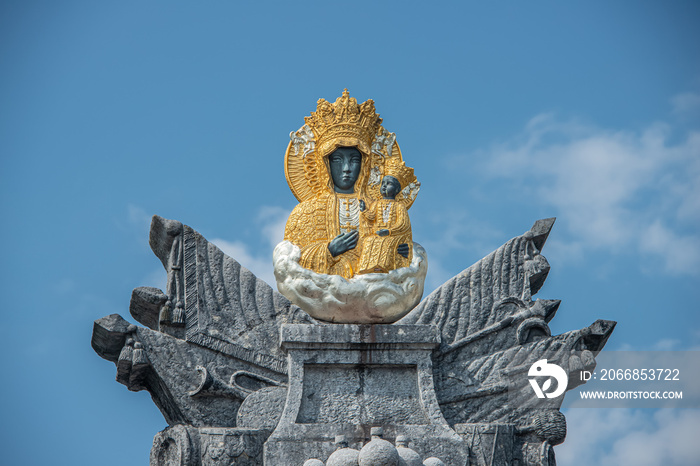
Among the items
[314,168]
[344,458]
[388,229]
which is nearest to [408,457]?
[344,458]

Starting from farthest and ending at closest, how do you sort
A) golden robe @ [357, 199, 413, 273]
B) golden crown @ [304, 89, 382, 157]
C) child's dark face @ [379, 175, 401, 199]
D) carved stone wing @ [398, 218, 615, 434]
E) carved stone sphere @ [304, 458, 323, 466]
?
golden crown @ [304, 89, 382, 157] < child's dark face @ [379, 175, 401, 199] < golden robe @ [357, 199, 413, 273] < carved stone wing @ [398, 218, 615, 434] < carved stone sphere @ [304, 458, 323, 466]

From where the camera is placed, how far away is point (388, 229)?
1308 cm

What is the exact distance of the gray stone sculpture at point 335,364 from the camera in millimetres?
11836

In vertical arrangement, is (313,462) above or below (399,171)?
below

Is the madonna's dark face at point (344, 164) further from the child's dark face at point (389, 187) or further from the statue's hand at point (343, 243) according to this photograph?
the statue's hand at point (343, 243)

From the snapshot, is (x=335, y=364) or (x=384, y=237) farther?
(x=384, y=237)

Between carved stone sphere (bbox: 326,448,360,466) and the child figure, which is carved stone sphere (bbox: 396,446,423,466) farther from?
the child figure

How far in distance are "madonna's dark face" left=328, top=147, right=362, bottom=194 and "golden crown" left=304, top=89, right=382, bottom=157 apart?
111 millimetres

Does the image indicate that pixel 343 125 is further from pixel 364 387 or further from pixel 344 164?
pixel 364 387

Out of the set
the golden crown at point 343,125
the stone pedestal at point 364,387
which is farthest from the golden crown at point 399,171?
the stone pedestal at point 364,387

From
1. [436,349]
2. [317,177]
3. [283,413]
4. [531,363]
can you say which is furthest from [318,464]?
[317,177]

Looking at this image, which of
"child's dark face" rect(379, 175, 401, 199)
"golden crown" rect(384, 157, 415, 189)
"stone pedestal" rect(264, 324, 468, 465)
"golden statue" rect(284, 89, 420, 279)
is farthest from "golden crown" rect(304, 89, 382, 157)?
"stone pedestal" rect(264, 324, 468, 465)

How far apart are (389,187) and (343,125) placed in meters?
0.93

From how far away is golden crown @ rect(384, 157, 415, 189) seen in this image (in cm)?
1348
